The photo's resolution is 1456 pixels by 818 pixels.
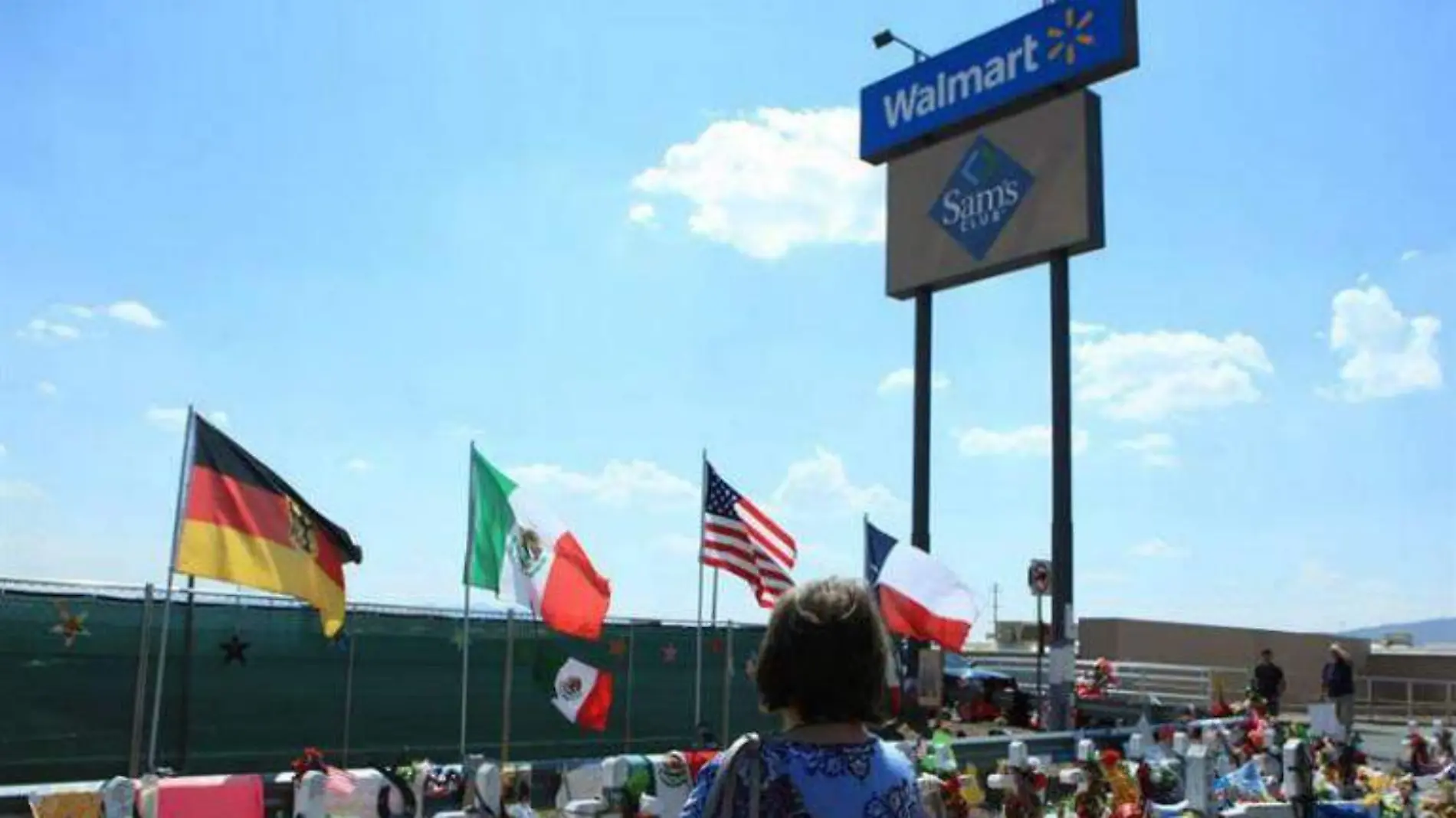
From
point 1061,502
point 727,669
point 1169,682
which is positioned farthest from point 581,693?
point 1169,682

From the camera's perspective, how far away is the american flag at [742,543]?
1373 cm

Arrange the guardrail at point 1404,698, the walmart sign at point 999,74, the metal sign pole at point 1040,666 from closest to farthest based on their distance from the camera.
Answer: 1. the metal sign pole at point 1040,666
2. the walmart sign at point 999,74
3. the guardrail at point 1404,698

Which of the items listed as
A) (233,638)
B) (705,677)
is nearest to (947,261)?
(705,677)

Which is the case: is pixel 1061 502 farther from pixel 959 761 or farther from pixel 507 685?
pixel 507 685

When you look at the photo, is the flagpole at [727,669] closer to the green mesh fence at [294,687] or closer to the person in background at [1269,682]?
the green mesh fence at [294,687]

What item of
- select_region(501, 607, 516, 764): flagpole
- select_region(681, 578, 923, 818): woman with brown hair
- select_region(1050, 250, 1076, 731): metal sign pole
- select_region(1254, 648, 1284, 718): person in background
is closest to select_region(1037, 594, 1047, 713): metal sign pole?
Answer: select_region(1050, 250, 1076, 731): metal sign pole

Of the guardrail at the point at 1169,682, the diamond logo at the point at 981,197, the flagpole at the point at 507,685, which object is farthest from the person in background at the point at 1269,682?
the flagpole at the point at 507,685

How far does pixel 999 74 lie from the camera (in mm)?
22109

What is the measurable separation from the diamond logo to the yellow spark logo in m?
1.77

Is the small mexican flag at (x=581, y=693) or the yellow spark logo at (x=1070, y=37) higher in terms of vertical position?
the yellow spark logo at (x=1070, y=37)

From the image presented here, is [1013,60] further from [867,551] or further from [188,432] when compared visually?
[188,432]

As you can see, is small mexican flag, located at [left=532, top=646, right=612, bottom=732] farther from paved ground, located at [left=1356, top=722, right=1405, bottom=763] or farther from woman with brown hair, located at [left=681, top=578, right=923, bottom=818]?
paved ground, located at [left=1356, top=722, right=1405, bottom=763]

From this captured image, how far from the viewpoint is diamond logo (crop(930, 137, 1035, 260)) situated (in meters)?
Result: 21.6

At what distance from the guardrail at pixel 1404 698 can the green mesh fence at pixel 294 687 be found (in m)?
17.0
